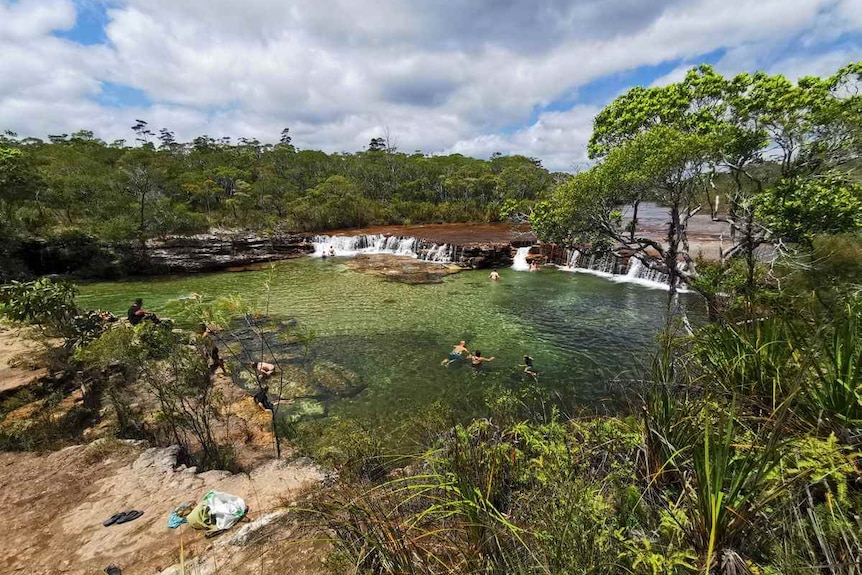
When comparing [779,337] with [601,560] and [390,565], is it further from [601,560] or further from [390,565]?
[390,565]

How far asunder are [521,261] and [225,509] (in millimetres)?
21180

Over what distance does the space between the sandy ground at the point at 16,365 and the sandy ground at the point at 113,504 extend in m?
2.27

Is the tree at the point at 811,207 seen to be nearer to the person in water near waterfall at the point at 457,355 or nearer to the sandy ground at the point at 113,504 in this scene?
the person in water near waterfall at the point at 457,355

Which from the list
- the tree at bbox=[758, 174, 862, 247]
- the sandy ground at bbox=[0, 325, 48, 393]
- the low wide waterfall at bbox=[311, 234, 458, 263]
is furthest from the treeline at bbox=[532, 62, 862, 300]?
the low wide waterfall at bbox=[311, 234, 458, 263]

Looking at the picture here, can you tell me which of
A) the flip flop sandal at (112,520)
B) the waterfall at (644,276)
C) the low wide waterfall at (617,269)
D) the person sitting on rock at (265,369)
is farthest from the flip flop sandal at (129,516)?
the waterfall at (644,276)

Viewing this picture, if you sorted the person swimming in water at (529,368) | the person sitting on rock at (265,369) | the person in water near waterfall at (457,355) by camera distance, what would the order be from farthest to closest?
1. the person in water near waterfall at (457,355)
2. the person sitting on rock at (265,369)
3. the person swimming in water at (529,368)

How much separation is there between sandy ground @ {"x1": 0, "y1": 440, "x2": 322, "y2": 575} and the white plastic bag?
131 mm

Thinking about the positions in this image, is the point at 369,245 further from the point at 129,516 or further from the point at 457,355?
the point at 129,516

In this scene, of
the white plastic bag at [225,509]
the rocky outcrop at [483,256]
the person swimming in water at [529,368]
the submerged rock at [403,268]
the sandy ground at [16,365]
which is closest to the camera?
the white plastic bag at [225,509]

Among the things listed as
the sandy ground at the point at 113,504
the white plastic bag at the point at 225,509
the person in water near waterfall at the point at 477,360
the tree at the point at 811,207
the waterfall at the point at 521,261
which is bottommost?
the person in water near waterfall at the point at 477,360

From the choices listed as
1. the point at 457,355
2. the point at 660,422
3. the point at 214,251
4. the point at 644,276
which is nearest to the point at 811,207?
the point at 660,422

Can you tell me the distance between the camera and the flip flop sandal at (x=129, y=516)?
4230 millimetres

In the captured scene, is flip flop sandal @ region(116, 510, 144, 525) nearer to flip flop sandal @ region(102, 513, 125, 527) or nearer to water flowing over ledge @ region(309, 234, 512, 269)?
flip flop sandal @ region(102, 513, 125, 527)

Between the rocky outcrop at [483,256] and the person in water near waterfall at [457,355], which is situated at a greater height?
the rocky outcrop at [483,256]
